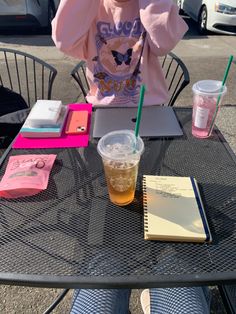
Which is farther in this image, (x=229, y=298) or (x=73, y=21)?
(x=73, y=21)

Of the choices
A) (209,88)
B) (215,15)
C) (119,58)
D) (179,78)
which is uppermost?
(209,88)

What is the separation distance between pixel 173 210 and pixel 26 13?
596 centimetres

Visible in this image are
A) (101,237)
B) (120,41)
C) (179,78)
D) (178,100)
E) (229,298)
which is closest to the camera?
(101,237)

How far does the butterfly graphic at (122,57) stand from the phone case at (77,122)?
42 centimetres

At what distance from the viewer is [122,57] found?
1.73 m

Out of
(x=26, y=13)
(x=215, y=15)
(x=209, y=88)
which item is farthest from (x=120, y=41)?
(x=215, y=15)

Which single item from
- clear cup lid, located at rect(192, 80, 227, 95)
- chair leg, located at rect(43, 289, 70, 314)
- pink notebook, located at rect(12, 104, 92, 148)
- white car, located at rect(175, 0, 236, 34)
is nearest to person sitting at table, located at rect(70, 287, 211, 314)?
chair leg, located at rect(43, 289, 70, 314)

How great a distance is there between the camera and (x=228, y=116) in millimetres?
3410

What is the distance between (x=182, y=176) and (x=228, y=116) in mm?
2518

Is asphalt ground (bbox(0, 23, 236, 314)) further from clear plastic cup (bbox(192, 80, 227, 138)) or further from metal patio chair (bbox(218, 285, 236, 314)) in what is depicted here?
clear plastic cup (bbox(192, 80, 227, 138))

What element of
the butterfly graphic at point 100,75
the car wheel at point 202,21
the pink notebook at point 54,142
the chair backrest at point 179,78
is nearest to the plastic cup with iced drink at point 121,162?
the pink notebook at point 54,142

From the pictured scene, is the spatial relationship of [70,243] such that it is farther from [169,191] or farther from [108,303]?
[108,303]

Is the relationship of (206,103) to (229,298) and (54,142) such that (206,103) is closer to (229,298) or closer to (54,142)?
(54,142)

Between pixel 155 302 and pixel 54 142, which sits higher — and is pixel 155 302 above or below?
below
